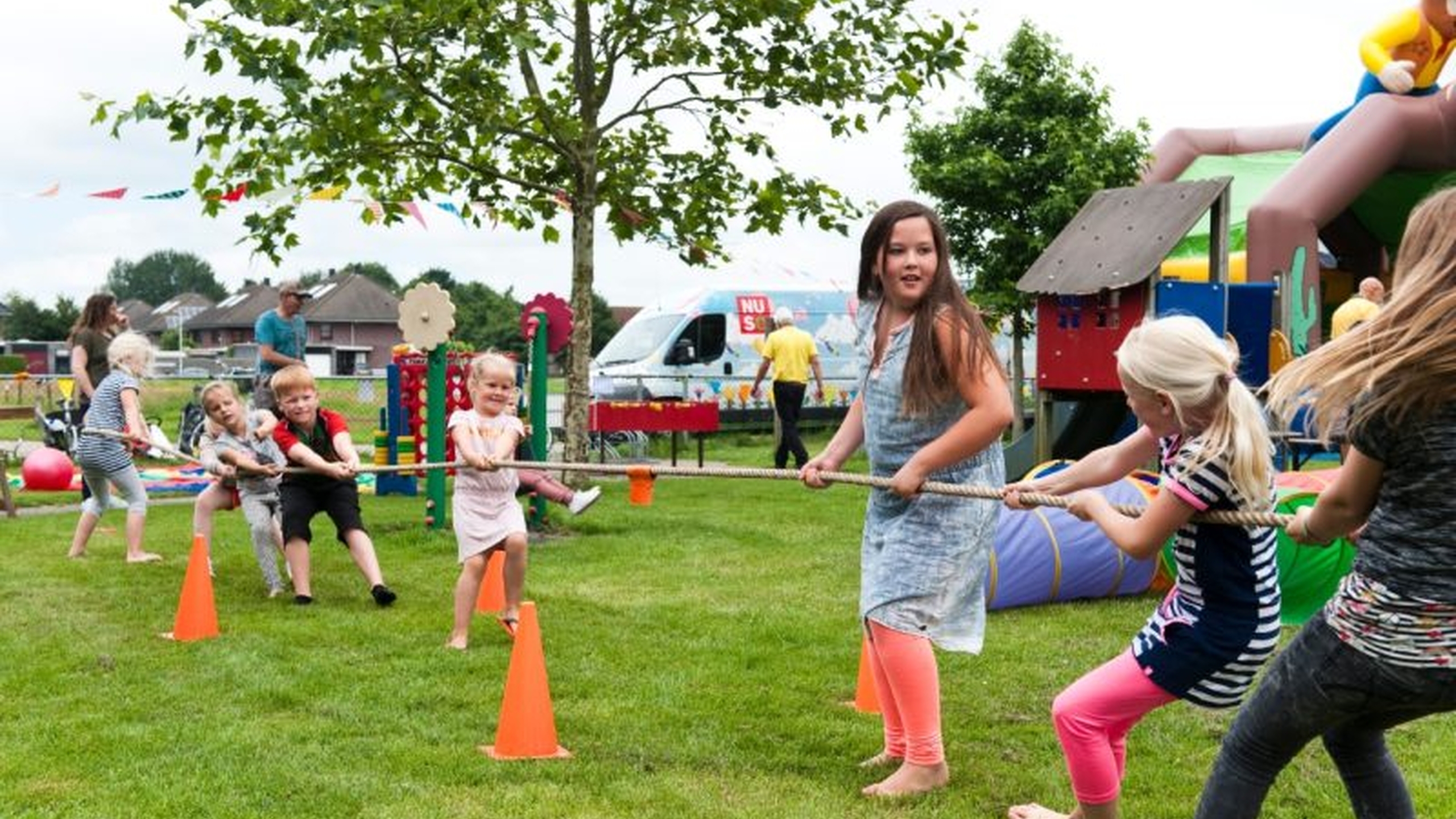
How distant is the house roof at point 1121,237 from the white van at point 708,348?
34.1ft

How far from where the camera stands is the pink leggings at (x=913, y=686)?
4.79 meters

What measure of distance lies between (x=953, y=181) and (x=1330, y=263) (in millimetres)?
5154

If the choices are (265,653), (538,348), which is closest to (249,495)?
(265,653)

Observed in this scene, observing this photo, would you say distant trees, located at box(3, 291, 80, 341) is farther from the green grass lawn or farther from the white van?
the green grass lawn

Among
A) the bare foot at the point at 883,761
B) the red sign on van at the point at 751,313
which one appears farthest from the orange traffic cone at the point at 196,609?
the red sign on van at the point at 751,313

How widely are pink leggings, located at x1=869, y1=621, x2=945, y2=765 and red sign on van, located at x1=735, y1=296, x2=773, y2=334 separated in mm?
20734

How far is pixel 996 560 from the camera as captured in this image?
815cm

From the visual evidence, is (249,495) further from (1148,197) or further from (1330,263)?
(1330,263)

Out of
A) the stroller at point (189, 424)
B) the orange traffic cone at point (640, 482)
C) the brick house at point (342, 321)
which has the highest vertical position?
the brick house at point (342, 321)

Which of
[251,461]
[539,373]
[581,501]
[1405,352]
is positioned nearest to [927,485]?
[1405,352]

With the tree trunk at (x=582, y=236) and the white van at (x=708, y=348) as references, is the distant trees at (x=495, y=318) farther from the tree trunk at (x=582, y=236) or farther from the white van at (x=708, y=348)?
the tree trunk at (x=582, y=236)

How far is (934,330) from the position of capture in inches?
186

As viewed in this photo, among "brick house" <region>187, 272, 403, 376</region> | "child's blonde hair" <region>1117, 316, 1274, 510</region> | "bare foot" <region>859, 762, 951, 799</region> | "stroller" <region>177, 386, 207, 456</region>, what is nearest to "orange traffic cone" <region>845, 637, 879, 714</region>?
"bare foot" <region>859, 762, 951, 799</region>

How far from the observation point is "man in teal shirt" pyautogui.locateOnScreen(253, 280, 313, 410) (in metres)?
12.9
